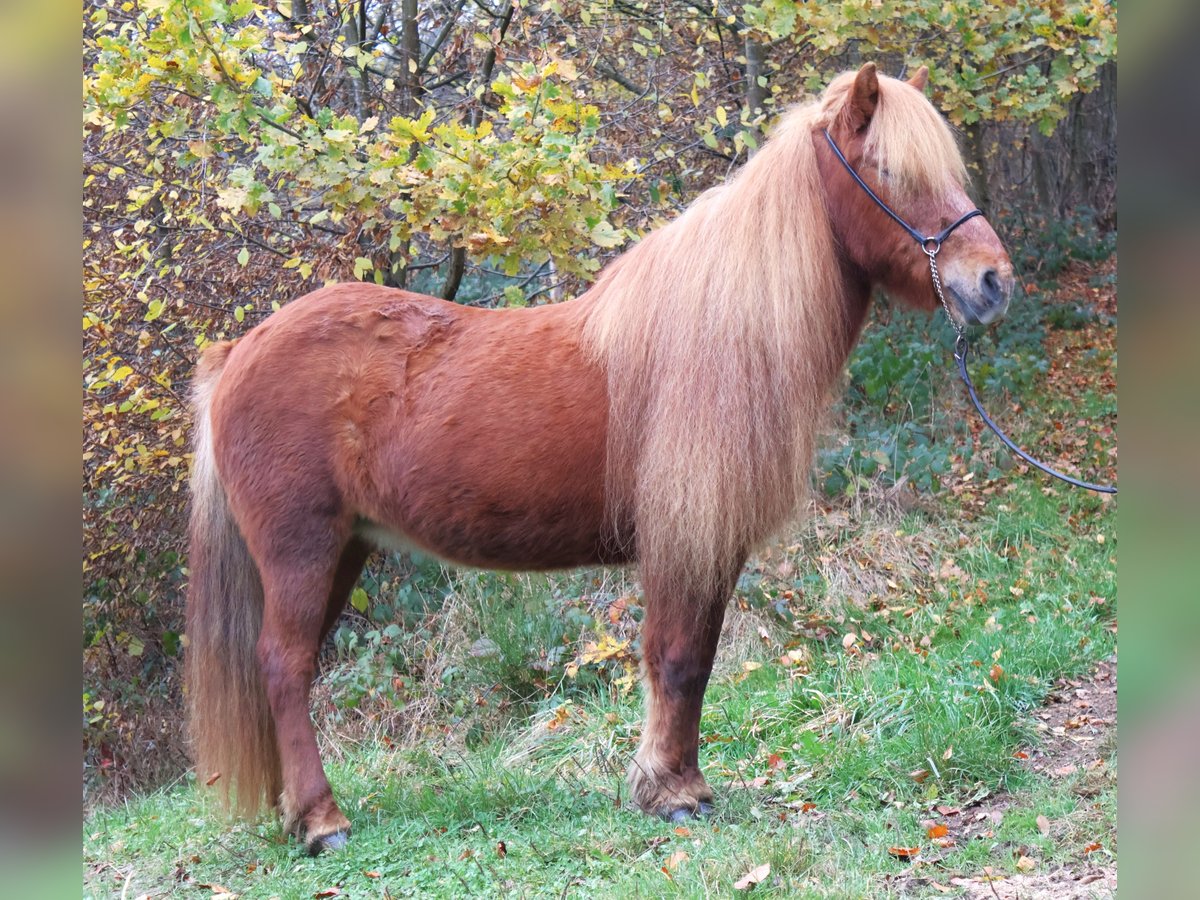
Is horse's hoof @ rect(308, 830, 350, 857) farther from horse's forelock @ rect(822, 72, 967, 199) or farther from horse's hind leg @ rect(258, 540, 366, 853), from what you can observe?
horse's forelock @ rect(822, 72, 967, 199)

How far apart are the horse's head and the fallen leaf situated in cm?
187

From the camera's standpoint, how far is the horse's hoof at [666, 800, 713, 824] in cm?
375

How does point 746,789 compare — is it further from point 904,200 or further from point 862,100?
point 862,100

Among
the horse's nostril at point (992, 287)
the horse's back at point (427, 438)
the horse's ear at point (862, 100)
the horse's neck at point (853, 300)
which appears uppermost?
the horse's ear at point (862, 100)

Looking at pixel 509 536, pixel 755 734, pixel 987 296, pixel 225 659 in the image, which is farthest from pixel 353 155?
pixel 755 734

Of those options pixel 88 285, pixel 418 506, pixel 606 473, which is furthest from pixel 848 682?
pixel 88 285

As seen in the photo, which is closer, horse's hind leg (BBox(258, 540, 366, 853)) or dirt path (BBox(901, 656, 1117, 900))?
dirt path (BBox(901, 656, 1117, 900))

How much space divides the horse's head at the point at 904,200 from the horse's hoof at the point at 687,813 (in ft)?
6.63

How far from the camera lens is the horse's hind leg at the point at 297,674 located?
12.1 ft

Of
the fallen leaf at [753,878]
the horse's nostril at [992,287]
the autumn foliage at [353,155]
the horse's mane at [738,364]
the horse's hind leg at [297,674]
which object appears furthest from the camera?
the autumn foliage at [353,155]

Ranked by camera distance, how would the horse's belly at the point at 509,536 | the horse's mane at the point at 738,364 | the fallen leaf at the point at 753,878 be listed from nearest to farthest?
the fallen leaf at the point at 753,878 < the horse's mane at the point at 738,364 < the horse's belly at the point at 509,536

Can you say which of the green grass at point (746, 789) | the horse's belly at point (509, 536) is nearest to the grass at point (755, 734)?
the green grass at point (746, 789)

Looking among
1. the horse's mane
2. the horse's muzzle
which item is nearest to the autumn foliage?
the horse's mane

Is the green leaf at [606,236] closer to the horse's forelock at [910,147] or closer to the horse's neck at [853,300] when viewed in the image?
the horse's neck at [853,300]
